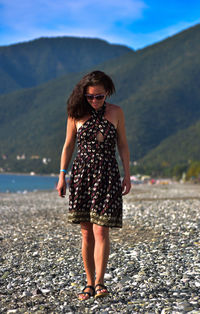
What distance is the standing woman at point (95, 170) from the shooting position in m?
4.86

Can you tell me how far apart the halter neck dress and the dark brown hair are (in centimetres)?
15

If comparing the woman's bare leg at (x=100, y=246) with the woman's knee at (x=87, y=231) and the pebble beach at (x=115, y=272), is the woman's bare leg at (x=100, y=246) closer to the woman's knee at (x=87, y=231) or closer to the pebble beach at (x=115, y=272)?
the woman's knee at (x=87, y=231)

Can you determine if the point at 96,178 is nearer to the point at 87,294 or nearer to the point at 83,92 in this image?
the point at 83,92

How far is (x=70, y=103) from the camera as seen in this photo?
5.15 metres

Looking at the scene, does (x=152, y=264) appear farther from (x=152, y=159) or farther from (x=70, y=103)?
(x=152, y=159)

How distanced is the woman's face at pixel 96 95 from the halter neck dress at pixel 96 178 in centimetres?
14

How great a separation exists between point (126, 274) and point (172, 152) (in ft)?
542

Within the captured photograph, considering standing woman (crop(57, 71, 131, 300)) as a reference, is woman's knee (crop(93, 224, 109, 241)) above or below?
below

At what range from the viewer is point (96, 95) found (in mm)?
5000

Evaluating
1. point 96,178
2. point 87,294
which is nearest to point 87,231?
point 96,178

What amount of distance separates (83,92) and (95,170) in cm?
98

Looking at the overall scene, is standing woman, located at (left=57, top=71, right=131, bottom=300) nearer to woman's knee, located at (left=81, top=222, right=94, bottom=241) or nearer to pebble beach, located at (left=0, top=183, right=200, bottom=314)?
woman's knee, located at (left=81, top=222, right=94, bottom=241)

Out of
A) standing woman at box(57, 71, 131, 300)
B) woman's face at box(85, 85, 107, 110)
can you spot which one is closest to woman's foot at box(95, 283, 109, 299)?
standing woman at box(57, 71, 131, 300)

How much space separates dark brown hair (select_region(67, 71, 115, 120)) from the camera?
503 centimetres
